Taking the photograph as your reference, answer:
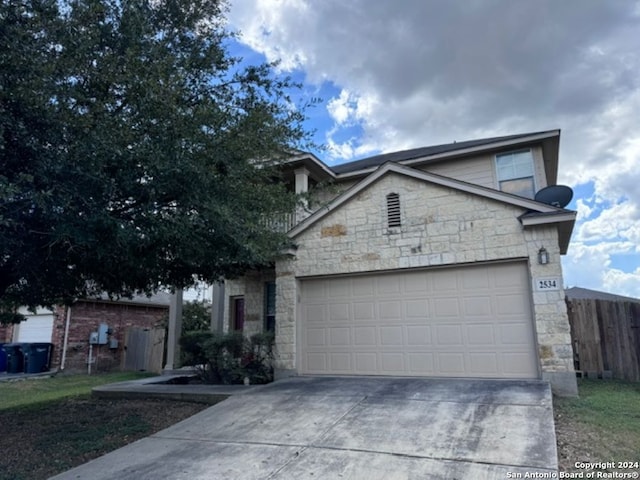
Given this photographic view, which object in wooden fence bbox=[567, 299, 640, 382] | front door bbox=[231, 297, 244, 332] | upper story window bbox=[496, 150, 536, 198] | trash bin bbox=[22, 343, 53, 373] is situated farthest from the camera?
trash bin bbox=[22, 343, 53, 373]

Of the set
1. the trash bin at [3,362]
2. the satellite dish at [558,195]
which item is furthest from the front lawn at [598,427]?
the trash bin at [3,362]

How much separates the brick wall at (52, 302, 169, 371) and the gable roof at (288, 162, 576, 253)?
39.3 feet

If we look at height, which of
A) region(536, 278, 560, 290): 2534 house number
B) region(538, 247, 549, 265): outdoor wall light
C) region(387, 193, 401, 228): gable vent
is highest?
region(387, 193, 401, 228): gable vent

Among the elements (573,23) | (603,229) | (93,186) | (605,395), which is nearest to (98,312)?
(93,186)

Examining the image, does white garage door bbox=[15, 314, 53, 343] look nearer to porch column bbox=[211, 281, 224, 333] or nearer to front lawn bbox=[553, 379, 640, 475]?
porch column bbox=[211, 281, 224, 333]

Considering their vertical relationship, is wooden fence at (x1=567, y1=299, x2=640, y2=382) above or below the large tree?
below

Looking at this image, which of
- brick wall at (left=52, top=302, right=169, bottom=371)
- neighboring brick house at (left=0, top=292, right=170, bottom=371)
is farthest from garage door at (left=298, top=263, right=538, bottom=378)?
brick wall at (left=52, top=302, right=169, bottom=371)

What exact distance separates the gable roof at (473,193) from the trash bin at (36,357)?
13428 millimetres

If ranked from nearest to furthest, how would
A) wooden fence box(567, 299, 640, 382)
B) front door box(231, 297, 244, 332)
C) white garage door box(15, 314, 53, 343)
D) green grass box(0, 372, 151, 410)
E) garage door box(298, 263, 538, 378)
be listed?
garage door box(298, 263, 538, 378) → wooden fence box(567, 299, 640, 382) → green grass box(0, 372, 151, 410) → front door box(231, 297, 244, 332) → white garage door box(15, 314, 53, 343)

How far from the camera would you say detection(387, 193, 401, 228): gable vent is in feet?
32.0

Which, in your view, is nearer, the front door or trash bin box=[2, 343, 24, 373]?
the front door

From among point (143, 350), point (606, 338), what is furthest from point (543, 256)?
point (143, 350)

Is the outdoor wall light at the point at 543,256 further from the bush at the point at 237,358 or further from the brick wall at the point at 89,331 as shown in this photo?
the brick wall at the point at 89,331

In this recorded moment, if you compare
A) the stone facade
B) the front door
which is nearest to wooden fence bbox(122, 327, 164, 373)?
the front door
